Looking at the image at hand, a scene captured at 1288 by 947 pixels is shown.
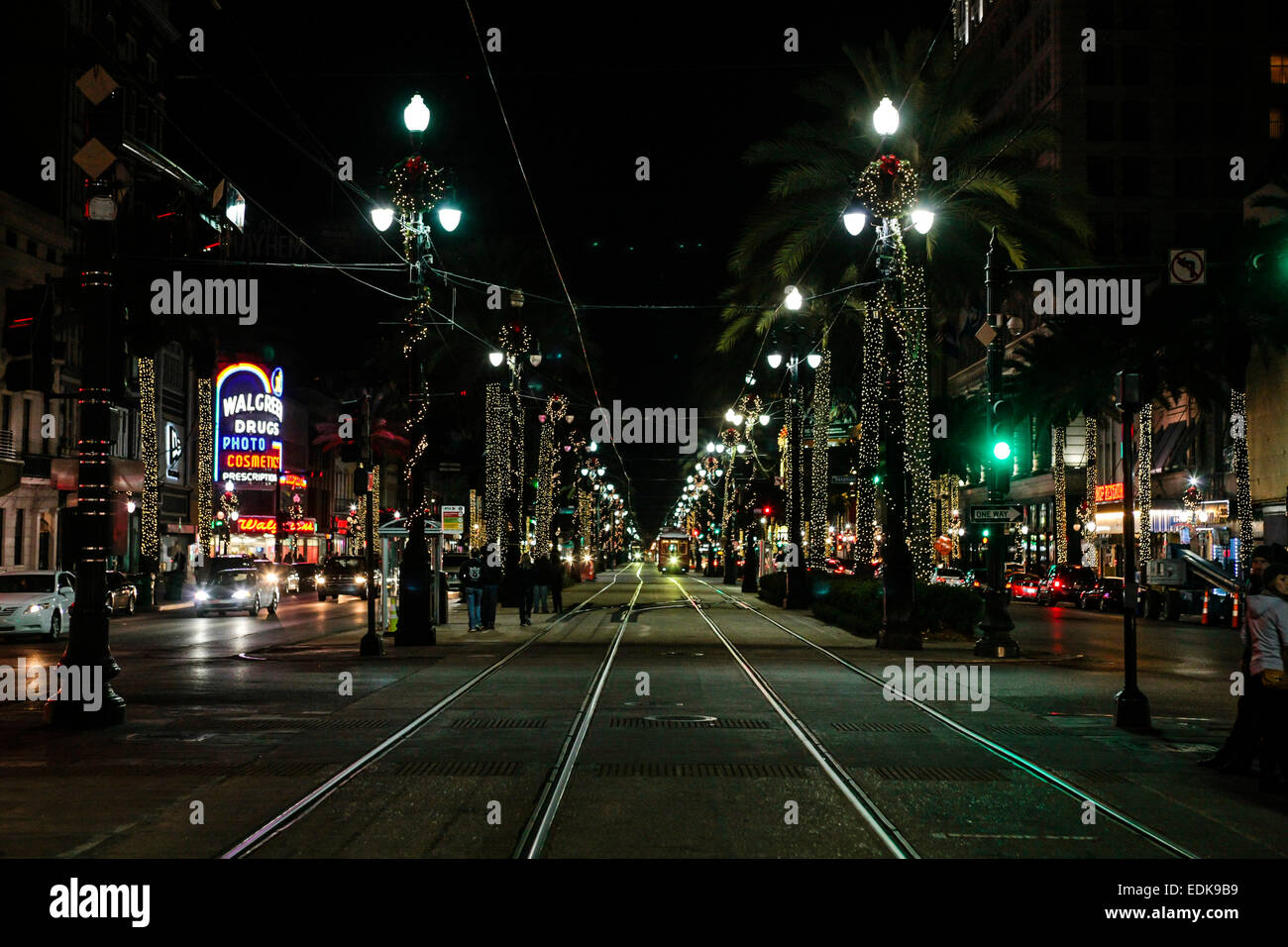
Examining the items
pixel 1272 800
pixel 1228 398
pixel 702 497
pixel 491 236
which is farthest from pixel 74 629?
pixel 702 497

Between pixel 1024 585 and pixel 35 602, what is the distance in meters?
44.6

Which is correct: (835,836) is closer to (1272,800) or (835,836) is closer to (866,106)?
(1272,800)

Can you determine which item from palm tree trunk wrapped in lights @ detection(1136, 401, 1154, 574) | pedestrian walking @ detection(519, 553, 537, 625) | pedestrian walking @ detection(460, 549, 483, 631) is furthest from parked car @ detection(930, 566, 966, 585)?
pedestrian walking @ detection(460, 549, 483, 631)

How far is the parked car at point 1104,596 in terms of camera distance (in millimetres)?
52844

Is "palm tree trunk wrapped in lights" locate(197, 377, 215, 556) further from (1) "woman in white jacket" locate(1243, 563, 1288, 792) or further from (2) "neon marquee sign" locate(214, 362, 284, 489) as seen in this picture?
(1) "woman in white jacket" locate(1243, 563, 1288, 792)

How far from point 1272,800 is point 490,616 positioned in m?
25.7

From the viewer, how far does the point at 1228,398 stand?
50.9m

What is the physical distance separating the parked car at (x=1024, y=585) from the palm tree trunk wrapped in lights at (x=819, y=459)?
1693cm

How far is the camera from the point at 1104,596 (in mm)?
53938

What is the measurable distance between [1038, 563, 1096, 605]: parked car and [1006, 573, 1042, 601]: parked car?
1.03 m

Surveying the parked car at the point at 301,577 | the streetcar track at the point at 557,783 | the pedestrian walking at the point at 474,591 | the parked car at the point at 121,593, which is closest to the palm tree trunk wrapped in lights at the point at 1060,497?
the parked car at the point at 301,577

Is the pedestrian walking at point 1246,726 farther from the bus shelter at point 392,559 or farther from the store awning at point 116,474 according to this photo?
the store awning at point 116,474

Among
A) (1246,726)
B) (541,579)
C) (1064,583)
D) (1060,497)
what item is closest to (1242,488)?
(1064,583)

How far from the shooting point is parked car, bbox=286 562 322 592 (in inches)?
2739
